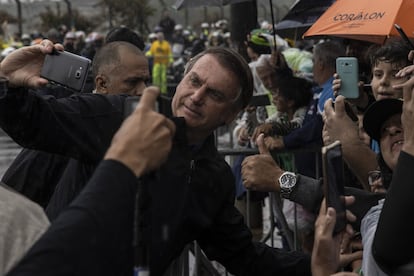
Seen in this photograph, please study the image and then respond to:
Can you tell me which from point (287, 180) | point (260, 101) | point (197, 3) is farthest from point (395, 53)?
point (197, 3)

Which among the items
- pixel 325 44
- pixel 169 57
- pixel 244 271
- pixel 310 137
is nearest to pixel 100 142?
pixel 244 271

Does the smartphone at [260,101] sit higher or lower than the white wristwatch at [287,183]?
lower

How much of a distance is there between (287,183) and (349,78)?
121 centimetres

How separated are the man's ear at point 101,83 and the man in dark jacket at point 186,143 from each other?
139cm

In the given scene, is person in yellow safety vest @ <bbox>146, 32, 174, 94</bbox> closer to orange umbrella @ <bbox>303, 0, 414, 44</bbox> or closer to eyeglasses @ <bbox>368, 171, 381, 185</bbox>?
orange umbrella @ <bbox>303, 0, 414, 44</bbox>

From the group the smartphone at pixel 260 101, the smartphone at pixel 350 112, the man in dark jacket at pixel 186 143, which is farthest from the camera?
the smartphone at pixel 260 101

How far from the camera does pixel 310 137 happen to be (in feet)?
22.6

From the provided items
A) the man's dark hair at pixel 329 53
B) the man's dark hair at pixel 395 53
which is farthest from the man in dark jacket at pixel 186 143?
the man's dark hair at pixel 329 53

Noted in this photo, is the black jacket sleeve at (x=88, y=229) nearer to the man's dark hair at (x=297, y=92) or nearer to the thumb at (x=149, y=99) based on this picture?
the thumb at (x=149, y=99)

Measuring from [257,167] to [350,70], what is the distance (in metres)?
1.15

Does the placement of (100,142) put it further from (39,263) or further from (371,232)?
(39,263)

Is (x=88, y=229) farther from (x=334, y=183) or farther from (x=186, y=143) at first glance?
(x=186, y=143)

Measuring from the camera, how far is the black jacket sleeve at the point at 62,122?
3.48 meters

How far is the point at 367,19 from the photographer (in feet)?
17.7
